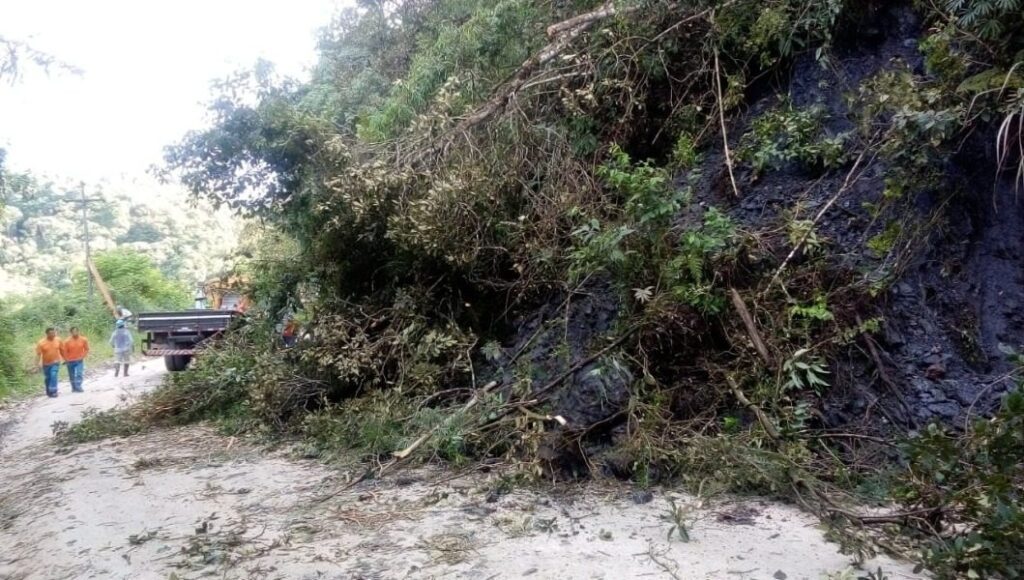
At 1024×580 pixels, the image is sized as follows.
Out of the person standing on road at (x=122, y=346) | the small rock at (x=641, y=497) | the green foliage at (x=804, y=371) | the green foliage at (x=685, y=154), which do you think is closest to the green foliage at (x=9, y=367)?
the person standing on road at (x=122, y=346)

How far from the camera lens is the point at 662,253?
244 inches

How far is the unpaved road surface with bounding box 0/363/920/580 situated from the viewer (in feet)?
13.3

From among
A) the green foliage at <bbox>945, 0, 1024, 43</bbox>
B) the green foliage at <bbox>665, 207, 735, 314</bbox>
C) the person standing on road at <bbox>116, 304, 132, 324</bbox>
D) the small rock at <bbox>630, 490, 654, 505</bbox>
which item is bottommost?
the small rock at <bbox>630, 490, 654, 505</bbox>

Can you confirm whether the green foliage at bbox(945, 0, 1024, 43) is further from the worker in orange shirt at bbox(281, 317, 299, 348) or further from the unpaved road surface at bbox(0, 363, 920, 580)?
the worker in orange shirt at bbox(281, 317, 299, 348)

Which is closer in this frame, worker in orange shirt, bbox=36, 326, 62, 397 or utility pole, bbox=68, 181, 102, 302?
worker in orange shirt, bbox=36, 326, 62, 397

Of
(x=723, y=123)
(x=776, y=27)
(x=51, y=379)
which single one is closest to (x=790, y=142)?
(x=723, y=123)

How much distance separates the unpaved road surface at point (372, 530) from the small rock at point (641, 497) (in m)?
0.02

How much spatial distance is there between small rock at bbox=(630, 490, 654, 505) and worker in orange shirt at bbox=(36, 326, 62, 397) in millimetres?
12220

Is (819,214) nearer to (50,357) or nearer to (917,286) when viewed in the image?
(917,286)

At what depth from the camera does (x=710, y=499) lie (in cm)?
486

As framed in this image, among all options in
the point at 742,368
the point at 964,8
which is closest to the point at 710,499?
the point at 742,368

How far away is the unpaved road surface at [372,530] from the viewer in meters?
4.07

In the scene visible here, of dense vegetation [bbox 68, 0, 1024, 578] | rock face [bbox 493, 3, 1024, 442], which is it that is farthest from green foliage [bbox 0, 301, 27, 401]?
rock face [bbox 493, 3, 1024, 442]

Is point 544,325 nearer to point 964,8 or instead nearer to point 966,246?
point 966,246
